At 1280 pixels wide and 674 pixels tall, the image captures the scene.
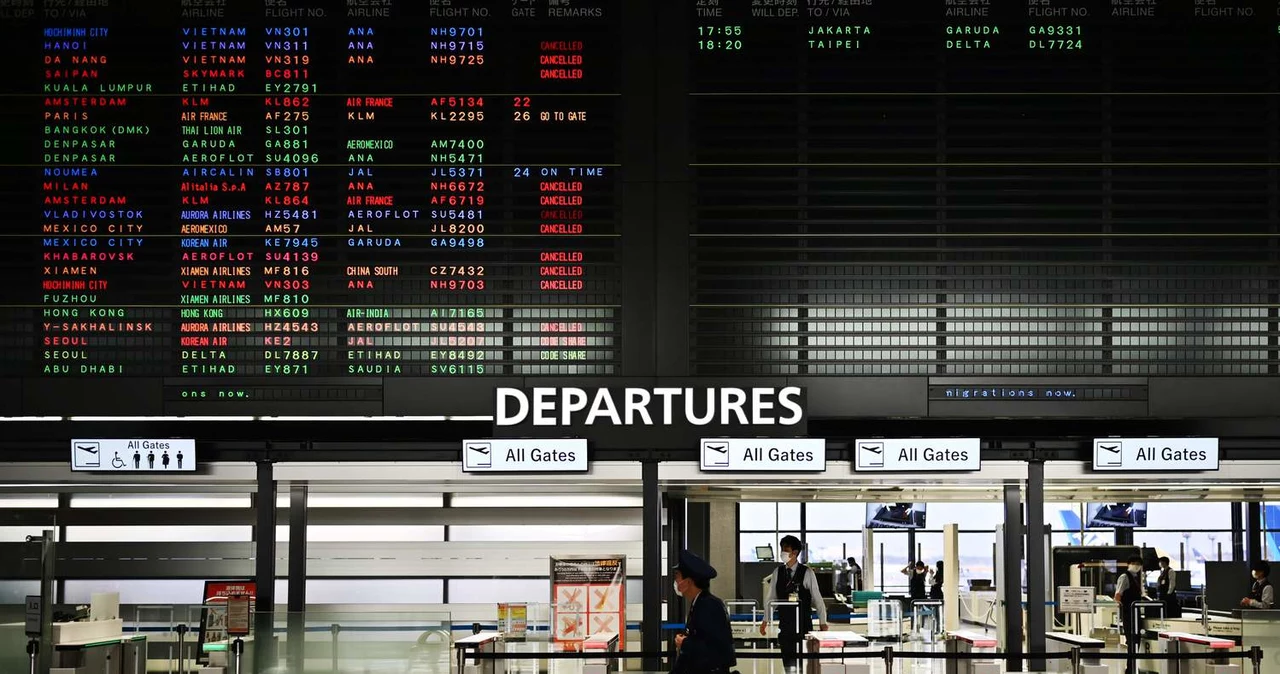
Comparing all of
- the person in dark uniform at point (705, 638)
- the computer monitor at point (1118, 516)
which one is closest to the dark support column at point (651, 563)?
the person in dark uniform at point (705, 638)

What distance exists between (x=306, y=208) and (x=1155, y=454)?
6.82 meters

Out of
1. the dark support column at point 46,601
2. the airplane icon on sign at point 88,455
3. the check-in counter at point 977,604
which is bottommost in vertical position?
the check-in counter at point 977,604

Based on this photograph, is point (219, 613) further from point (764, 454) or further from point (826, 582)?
point (826, 582)

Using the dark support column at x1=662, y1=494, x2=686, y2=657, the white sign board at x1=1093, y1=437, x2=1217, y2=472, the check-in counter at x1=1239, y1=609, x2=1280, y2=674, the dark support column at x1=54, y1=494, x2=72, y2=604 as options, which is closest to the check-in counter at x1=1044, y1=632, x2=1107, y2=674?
the check-in counter at x1=1239, y1=609, x2=1280, y2=674

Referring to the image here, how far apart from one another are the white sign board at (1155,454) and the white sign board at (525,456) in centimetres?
409

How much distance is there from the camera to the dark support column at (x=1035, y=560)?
11.4 metres

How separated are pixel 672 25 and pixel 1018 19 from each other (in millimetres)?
2644

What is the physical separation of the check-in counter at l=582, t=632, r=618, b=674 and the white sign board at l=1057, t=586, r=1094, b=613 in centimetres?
661

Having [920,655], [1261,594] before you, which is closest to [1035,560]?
[920,655]

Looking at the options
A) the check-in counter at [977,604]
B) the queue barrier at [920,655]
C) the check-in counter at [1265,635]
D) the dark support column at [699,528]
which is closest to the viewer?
the queue barrier at [920,655]

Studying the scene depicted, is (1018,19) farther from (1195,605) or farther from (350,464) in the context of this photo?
(1195,605)

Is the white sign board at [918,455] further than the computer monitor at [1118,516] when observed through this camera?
No

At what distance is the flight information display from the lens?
10688 mm

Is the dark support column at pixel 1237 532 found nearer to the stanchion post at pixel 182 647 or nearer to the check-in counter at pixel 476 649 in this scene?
the check-in counter at pixel 476 649
